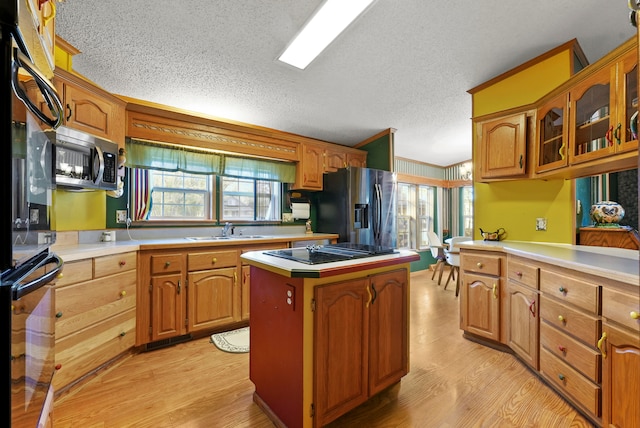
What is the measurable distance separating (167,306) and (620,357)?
304cm

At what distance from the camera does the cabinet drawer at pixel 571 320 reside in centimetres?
141

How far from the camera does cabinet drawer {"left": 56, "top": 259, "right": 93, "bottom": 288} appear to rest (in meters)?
1.69

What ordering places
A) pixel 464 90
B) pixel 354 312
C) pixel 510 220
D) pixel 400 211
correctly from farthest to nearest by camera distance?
pixel 400 211 < pixel 464 90 < pixel 510 220 < pixel 354 312

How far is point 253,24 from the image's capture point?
5.98 ft

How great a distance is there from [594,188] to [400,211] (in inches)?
123

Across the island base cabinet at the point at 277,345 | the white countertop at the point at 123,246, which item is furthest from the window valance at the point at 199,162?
the island base cabinet at the point at 277,345

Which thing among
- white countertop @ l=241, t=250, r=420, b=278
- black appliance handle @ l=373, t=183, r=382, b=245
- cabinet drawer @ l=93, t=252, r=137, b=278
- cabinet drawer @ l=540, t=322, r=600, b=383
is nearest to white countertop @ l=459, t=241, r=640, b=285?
cabinet drawer @ l=540, t=322, r=600, b=383

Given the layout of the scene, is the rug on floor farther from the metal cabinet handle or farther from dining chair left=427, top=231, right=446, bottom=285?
→ dining chair left=427, top=231, right=446, bottom=285

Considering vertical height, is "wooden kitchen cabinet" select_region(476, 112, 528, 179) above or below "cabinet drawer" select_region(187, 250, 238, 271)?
above

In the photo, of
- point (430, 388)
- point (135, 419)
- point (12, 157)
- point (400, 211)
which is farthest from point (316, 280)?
point (400, 211)

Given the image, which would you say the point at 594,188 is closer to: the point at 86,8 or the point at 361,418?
the point at 361,418

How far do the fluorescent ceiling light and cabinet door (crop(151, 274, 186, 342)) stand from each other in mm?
2202

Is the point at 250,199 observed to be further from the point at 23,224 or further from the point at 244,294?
the point at 23,224

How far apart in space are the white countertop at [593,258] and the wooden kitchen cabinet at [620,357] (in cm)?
8
